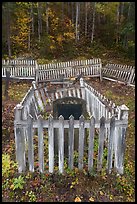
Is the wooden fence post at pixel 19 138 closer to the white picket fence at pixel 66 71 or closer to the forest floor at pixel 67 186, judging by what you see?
the forest floor at pixel 67 186

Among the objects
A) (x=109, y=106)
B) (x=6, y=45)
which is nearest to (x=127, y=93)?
(x=109, y=106)

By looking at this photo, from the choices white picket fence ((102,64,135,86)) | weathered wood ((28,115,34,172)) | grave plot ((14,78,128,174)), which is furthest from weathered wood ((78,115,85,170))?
white picket fence ((102,64,135,86))

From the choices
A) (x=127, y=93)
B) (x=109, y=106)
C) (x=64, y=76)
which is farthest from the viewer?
(x=64, y=76)

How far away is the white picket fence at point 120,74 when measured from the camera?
12.7 metres

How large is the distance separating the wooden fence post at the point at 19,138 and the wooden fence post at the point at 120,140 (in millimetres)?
2078

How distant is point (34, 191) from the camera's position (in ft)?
18.5

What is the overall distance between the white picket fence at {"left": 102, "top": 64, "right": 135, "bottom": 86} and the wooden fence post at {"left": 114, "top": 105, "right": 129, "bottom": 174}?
715 cm

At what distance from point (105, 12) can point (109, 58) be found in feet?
17.0

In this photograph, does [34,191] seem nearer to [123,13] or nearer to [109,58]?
[109,58]

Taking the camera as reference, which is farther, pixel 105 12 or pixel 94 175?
pixel 105 12

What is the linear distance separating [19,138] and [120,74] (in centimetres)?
Answer: 871

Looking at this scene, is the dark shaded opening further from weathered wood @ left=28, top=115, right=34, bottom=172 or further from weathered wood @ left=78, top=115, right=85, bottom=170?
weathered wood @ left=28, top=115, right=34, bottom=172

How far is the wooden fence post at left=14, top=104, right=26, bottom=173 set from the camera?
544 cm

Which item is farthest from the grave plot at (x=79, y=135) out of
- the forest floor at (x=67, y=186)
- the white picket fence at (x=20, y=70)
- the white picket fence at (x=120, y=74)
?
the white picket fence at (x=20, y=70)
